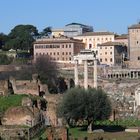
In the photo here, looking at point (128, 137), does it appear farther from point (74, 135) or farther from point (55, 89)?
point (55, 89)

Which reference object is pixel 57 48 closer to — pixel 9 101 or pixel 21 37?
pixel 21 37

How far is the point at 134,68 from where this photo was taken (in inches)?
3548

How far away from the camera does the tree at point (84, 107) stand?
39.3 metres

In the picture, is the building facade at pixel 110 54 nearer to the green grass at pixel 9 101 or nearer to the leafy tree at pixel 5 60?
the leafy tree at pixel 5 60

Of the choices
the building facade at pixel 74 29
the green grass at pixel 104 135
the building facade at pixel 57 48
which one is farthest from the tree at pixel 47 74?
the building facade at pixel 74 29

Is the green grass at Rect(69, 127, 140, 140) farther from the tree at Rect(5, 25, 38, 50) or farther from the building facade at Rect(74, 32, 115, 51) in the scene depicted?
the building facade at Rect(74, 32, 115, 51)

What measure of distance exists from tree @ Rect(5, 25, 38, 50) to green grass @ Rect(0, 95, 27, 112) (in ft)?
178

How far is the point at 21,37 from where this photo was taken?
102 m

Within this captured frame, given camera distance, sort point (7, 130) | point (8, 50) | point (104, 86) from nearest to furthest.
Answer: point (7, 130) → point (104, 86) → point (8, 50)

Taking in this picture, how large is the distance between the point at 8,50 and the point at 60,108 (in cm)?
5586

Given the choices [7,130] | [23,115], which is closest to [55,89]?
[23,115]

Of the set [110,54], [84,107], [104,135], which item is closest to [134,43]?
[110,54]

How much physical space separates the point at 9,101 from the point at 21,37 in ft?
201

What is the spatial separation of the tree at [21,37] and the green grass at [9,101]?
54.2 meters
